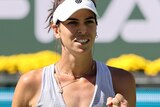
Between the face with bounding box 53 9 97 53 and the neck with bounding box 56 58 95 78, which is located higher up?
the face with bounding box 53 9 97 53

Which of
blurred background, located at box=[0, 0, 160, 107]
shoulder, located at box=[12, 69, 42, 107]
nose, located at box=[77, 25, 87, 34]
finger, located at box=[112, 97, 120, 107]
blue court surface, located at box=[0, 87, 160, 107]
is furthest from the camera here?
blurred background, located at box=[0, 0, 160, 107]

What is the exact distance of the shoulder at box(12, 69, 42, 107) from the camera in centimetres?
230

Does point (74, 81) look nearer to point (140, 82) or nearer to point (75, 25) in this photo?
point (75, 25)

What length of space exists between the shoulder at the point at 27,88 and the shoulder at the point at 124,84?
11.6 inches

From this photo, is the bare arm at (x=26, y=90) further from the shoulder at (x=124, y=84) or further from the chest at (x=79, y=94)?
the shoulder at (x=124, y=84)

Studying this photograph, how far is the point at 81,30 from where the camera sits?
2203 mm

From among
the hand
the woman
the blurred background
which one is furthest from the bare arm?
the blurred background

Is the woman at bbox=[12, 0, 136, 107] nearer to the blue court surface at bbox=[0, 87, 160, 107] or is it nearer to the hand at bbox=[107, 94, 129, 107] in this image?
the hand at bbox=[107, 94, 129, 107]

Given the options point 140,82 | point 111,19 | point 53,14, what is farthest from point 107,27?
point 53,14

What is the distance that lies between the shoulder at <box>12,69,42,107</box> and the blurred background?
3183mm

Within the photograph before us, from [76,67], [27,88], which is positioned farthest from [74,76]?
[27,88]

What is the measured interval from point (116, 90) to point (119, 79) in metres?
0.05

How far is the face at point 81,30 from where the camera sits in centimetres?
220

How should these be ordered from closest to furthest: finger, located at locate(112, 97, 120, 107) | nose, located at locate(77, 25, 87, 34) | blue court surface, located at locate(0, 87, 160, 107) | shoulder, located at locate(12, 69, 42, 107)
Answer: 1. finger, located at locate(112, 97, 120, 107)
2. nose, located at locate(77, 25, 87, 34)
3. shoulder, located at locate(12, 69, 42, 107)
4. blue court surface, located at locate(0, 87, 160, 107)
